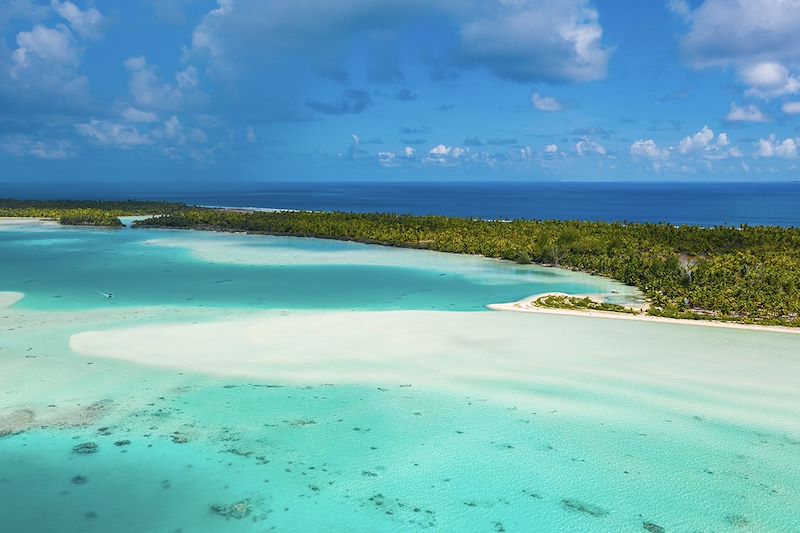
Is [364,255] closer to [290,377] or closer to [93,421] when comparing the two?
[290,377]

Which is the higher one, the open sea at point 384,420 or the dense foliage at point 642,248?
the dense foliage at point 642,248

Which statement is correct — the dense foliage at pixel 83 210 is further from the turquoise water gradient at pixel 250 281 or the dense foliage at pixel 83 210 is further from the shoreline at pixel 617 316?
the shoreline at pixel 617 316

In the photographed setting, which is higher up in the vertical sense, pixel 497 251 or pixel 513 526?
pixel 497 251

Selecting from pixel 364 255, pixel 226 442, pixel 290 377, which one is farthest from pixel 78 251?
pixel 226 442

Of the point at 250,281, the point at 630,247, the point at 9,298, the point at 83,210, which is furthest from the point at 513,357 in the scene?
the point at 83,210

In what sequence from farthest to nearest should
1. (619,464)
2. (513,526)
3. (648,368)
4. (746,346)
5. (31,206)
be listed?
(31,206) < (746,346) < (648,368) < (619,464) < (513,526)

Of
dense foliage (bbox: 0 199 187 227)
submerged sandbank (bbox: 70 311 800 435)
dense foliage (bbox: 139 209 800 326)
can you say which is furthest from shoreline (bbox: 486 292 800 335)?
dense foliage (bbox: 0 199 187 227)

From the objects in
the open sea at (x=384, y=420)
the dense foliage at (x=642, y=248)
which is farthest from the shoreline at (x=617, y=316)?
the open sea at (x=384, y=420)

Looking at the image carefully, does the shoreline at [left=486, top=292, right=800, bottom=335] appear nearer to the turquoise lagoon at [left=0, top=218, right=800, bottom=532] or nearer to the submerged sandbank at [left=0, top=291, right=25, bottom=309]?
the turquoise lagoon at [left=0, top=218, right=800, bottom=532]

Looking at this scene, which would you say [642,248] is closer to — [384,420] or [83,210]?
[384,420]
